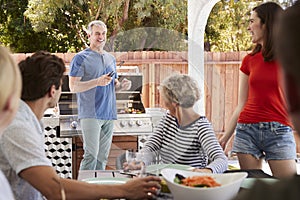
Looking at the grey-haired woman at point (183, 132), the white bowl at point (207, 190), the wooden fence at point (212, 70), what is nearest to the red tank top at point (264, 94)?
the grey-haired woman at point (183, 132)

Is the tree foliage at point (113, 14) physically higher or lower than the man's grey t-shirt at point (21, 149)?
higher

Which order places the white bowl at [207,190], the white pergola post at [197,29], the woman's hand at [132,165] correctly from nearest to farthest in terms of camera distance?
the white bowl at [207,190] < the woman's hand at [132,165] < the white pergola post at [197,29]

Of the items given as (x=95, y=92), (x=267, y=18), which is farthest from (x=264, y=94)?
(x=95, y=92)

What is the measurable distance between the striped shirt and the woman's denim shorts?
29 cm

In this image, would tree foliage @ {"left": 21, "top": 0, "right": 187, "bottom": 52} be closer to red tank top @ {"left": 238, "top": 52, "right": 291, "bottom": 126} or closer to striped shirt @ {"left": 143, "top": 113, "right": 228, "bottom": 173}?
red tank top @ {"left": 238, "top": 52, "right": 291, "bottom": 126}

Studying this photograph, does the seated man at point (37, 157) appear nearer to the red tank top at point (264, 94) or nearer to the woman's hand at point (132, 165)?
the woman's hand at point (132, 165)

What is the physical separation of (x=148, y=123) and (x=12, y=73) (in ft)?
9.94

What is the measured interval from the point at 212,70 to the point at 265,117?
3.21m

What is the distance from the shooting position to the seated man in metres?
1.65

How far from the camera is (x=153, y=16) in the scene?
6.74 metres

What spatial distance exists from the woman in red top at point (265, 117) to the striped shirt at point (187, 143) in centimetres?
30

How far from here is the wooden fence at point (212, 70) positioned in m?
4.69

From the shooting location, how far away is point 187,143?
2439 mm

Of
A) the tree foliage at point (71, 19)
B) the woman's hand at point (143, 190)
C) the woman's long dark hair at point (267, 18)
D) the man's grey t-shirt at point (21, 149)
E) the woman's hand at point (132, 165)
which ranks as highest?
the tree foliage at point (71, 19)
